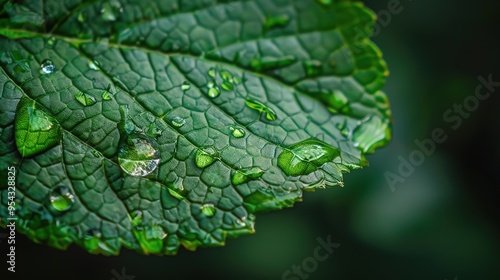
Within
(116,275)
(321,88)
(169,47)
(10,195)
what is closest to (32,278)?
(116,275)

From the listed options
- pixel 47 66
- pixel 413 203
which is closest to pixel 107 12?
pixel 47 66

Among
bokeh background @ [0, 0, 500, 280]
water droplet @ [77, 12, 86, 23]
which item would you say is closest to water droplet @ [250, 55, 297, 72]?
water droplet @ [77, 12, 86, 23]

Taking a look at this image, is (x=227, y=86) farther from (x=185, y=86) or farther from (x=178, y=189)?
(x=178, y=189)

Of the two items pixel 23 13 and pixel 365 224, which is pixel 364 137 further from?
pixel 365 224

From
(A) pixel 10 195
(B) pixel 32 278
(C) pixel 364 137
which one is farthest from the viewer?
(B) pixel 32 278

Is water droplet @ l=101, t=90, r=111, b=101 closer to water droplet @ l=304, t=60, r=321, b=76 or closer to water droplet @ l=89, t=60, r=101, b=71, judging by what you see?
water droplet @ l=89, t=60, r=101, b=71
